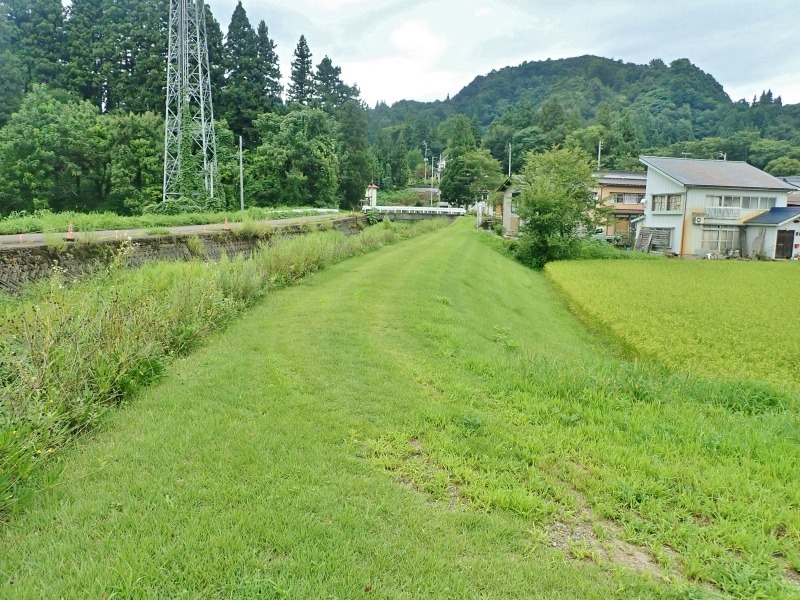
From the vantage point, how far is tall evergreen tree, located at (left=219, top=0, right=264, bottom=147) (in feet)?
143

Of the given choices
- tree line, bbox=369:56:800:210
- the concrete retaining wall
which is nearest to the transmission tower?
the concrete retaining wall

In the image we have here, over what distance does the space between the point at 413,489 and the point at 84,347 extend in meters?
3.33

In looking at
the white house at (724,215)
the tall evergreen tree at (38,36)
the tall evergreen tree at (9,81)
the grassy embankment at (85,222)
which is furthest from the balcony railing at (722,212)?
the tall evergreen tree at (38,36)

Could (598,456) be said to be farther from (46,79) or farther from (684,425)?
(46,79)

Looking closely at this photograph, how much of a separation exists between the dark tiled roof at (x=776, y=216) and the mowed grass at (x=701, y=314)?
26.5 feet

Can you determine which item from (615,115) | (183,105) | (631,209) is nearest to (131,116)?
(183,105)

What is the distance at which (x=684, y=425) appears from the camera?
14.6 ft

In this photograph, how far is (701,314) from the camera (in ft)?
38.1

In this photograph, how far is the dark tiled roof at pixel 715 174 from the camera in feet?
96.3

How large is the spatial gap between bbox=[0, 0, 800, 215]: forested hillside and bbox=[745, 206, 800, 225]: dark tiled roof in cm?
1174

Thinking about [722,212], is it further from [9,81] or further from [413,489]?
[9,81]

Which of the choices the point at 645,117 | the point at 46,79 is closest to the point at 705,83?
the point at 645,117

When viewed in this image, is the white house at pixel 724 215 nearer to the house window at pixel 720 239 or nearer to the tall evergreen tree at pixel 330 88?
A: the house window at pixel 720 239

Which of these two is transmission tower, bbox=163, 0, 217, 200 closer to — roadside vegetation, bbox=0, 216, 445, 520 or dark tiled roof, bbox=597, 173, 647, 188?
roadside vegetation, bbox=0, 216, 445, 520
